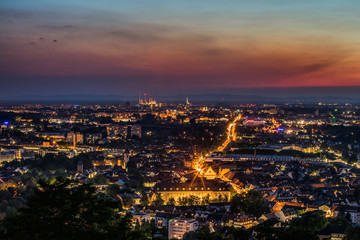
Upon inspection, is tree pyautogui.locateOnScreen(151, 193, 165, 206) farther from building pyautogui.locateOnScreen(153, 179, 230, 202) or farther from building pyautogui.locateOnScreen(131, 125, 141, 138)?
building pyautogui.locateOnScreen(131, 125, 141, 138)

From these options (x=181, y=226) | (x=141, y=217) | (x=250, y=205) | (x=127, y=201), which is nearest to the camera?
(x=181, y=226)

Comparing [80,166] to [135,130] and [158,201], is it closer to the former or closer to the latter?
[158,201]

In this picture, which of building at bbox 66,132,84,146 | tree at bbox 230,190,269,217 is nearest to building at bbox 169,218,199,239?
tree at bbox 230,190,269,217

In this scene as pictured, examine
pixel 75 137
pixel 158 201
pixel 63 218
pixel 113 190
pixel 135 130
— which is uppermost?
pixel 63 218

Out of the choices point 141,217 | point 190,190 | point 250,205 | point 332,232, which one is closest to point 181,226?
point 141,217

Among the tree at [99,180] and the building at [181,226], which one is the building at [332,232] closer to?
the building at [181,226]

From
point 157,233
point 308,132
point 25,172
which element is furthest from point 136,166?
point 308,132
